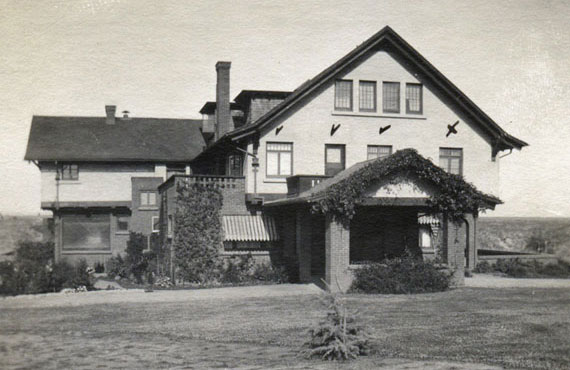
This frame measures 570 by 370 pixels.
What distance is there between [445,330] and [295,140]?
15278 mm

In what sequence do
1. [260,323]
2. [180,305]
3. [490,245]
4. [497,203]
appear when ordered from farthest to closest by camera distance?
1. [490,245]
2. [497,203]
3. [180,305]
4. [260,323]

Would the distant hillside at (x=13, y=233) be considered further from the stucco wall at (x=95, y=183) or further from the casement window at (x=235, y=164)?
the casement window at (x=235, y=164)

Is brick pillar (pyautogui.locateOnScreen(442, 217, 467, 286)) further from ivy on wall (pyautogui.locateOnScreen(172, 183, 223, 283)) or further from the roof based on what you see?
the roof

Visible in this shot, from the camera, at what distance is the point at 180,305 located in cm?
1672

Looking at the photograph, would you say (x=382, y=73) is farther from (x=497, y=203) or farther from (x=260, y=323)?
(x=260, y=323)

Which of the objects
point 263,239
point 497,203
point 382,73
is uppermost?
point 382,73

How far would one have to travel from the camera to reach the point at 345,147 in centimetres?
2692

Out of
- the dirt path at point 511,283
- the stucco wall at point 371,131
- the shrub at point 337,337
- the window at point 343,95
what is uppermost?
the window at point 343,95

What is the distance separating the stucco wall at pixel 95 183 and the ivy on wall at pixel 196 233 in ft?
51.6

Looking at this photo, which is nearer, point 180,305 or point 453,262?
point 180,305

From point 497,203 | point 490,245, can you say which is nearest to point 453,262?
point 497,203

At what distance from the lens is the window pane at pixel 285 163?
26.2 m

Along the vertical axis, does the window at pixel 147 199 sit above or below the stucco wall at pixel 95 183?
below

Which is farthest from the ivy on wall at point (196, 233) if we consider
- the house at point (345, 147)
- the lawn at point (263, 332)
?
the lawn at point (263, 332)
